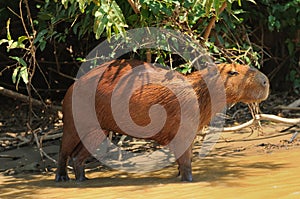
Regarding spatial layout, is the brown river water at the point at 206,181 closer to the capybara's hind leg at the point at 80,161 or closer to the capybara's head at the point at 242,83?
the capybara's hind leg at the point at 80,161

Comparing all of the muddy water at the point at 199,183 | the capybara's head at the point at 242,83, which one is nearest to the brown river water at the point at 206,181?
the muddy water at the point at 199,183

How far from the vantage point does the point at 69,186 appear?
498cm

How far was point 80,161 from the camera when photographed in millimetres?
5230

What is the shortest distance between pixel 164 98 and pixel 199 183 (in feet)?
2.21

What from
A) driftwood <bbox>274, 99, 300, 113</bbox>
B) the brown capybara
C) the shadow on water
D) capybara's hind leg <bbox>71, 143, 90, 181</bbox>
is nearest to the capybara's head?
the brown capybara

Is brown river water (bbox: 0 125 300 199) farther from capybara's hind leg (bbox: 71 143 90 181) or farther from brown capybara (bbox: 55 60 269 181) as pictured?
brown capybara (bbox: 55 60 269 181)

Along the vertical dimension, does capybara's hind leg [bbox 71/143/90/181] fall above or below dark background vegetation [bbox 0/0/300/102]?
below

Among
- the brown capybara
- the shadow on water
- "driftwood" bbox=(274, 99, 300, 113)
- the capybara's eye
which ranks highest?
the capybara's eye

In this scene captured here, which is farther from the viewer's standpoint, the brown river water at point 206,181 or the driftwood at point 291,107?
the driftwood at point 291,107

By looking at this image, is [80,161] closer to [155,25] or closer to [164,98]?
[164,98]

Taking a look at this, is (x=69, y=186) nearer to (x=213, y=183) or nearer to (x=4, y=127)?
(x=213, y=183)

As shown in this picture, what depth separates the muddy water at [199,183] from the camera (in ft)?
14.3

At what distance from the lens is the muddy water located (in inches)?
171

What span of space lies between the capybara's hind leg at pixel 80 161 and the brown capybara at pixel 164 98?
0.44ft
